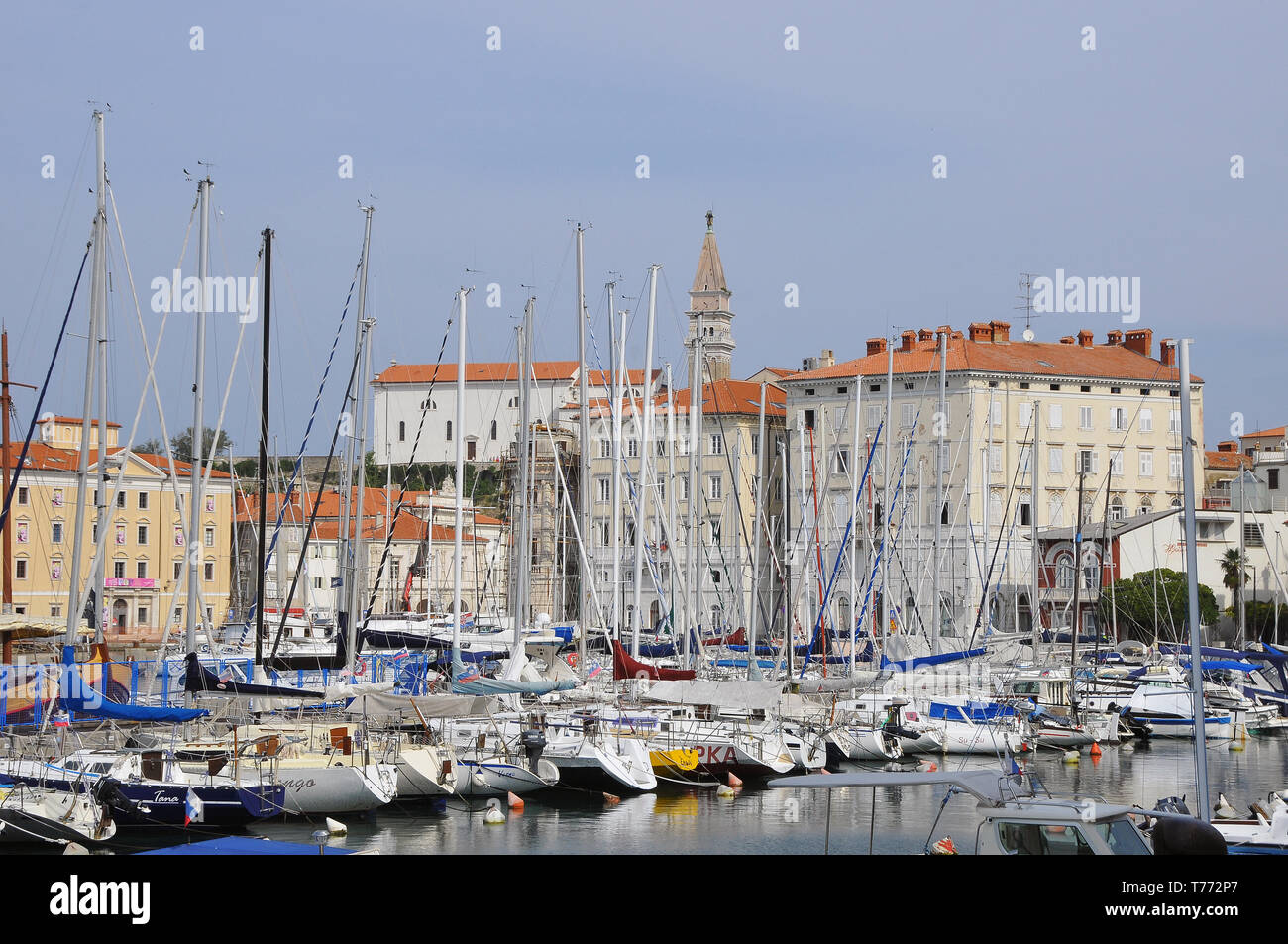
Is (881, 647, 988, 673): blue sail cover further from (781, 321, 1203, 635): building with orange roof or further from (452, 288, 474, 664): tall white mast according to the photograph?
(781, 321, 1203, 635): building with orange roof

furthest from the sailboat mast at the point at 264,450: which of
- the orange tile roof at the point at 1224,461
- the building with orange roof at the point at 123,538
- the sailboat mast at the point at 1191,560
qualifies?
the orange tile roof at the point at 1224,461

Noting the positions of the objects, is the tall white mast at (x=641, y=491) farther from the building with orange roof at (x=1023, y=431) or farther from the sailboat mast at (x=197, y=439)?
the building with orange roof at (x=1023, y=431)

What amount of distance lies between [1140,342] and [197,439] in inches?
2517

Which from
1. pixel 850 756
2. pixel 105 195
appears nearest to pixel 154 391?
pixel 105 195

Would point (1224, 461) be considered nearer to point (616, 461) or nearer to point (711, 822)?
point (616, 461)

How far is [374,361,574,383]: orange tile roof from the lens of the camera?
413ft

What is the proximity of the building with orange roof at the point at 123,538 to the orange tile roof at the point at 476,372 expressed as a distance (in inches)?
1687

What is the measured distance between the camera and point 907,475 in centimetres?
7644

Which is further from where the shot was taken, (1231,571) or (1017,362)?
(1017,362)

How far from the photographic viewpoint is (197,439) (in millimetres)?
29891

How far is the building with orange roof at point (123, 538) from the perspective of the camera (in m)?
72.7

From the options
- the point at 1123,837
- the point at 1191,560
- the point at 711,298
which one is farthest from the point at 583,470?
the point at 711,298
